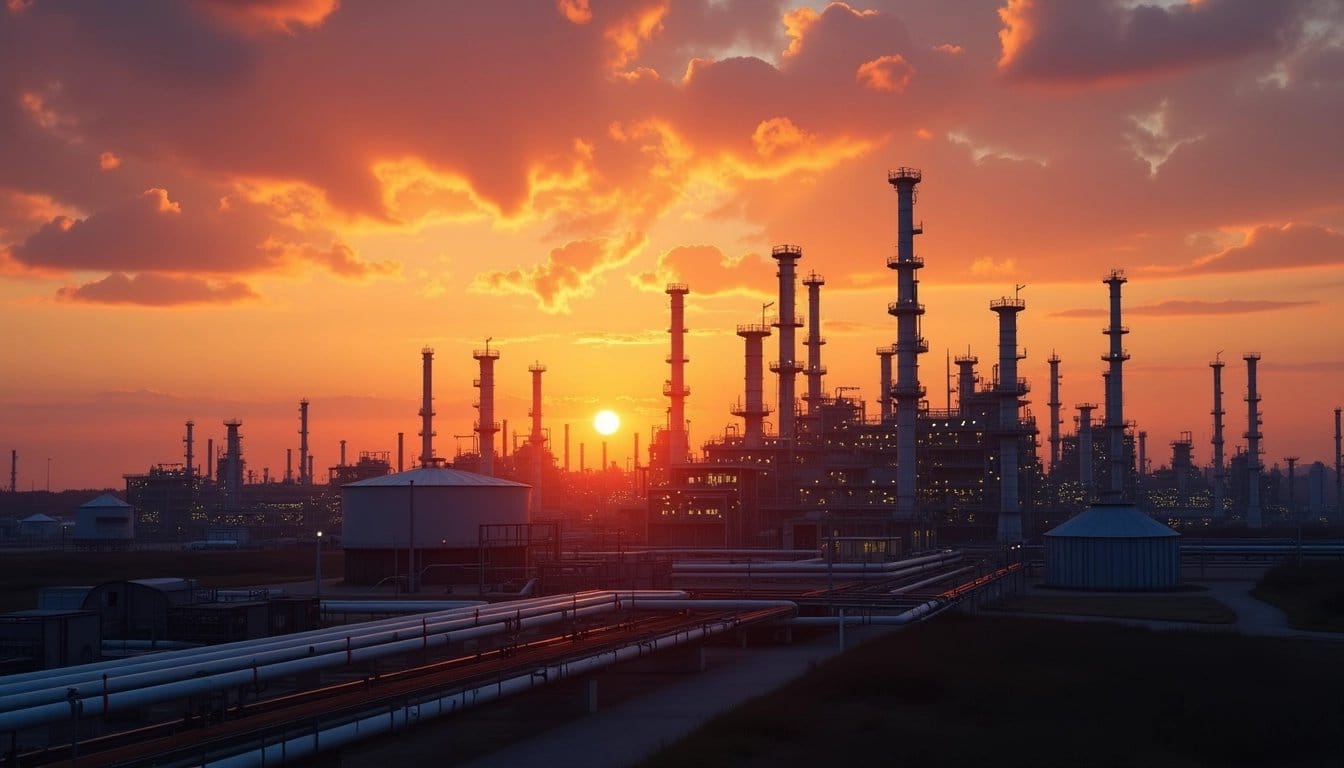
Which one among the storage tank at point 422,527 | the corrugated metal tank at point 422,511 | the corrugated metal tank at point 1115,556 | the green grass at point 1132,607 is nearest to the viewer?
the green grass at point 1132,607

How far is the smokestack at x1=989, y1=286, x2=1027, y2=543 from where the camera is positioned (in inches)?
4321

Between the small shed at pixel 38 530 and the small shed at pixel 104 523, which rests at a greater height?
the small shed at pixel 104 523

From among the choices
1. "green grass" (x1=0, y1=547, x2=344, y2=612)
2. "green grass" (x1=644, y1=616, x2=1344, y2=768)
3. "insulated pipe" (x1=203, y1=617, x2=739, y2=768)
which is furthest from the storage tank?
"insulated pipe" (x1=203, y1=617, x2=739, y2=768)

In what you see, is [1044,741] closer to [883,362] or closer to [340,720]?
[340,720]

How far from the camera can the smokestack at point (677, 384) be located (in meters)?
119

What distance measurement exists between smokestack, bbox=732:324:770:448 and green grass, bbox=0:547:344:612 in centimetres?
3759

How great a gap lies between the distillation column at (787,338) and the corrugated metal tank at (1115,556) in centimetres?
4778

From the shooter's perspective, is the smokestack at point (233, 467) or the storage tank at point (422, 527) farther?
the smokestack at point (233, 467)

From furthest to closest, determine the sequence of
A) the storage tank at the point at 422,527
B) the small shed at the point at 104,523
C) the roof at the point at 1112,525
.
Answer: the small shed at the point at 104,523 → the roof at the point at 1112,525 → the storage tank at the point at 422,527

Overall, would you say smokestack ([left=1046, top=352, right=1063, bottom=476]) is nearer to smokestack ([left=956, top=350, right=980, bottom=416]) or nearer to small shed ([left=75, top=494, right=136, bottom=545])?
smokestack ([left=956, top=350, right=980, bottom=416])

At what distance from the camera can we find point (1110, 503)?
78.5 m

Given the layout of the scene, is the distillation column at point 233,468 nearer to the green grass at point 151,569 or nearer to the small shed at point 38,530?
the small shed at point 38,530

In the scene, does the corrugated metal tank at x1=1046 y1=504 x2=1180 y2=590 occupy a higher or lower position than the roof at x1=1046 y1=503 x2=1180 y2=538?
lower

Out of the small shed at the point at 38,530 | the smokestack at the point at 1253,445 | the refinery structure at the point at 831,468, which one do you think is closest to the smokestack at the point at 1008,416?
the refinery structure at the point at 831,468
